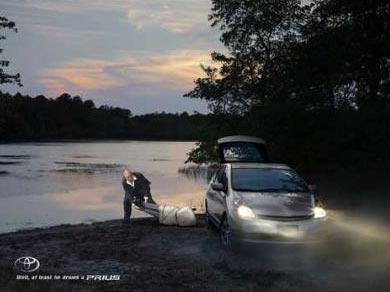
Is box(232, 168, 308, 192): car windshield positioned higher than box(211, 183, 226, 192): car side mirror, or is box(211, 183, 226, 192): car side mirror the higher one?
box(232, 168, 308, 192): car windshield

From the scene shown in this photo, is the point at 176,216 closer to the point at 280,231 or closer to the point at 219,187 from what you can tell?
the point at 219,187

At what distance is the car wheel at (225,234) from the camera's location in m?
11.4

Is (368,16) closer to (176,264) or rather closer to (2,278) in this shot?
(176,264)

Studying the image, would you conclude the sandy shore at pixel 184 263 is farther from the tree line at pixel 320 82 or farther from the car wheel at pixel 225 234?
the tree line at pixel 320 82

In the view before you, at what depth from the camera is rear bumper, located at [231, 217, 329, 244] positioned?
10672 mm

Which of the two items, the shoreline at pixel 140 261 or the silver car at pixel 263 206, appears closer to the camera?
the shoreline at pixel 140 261

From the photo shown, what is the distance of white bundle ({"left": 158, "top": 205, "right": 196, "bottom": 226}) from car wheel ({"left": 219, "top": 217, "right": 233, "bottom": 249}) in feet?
10.1

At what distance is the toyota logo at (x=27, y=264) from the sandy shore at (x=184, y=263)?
0.14m

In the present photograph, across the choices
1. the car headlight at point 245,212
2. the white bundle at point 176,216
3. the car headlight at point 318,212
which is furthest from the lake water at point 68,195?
the car headlight at point 318,212

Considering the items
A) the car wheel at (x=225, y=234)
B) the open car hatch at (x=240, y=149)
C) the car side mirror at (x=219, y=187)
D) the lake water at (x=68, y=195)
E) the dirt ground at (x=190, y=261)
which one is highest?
the open car hatch at (x=240, y=149)

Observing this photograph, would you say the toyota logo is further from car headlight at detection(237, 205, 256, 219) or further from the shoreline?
car headlight at detection(237, 205, 256, 219)

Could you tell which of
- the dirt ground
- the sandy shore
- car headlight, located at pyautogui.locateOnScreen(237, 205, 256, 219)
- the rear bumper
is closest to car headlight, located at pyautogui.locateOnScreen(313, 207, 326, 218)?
the rear bumper

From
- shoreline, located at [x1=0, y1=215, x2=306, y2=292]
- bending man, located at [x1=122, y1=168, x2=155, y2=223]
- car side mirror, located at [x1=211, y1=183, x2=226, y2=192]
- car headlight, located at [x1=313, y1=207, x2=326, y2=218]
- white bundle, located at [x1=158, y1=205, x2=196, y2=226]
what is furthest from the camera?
bending man, located at [x1=122, y1=168, x2=155, y2=223]

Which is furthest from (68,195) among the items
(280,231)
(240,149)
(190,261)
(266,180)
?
(280,231)
